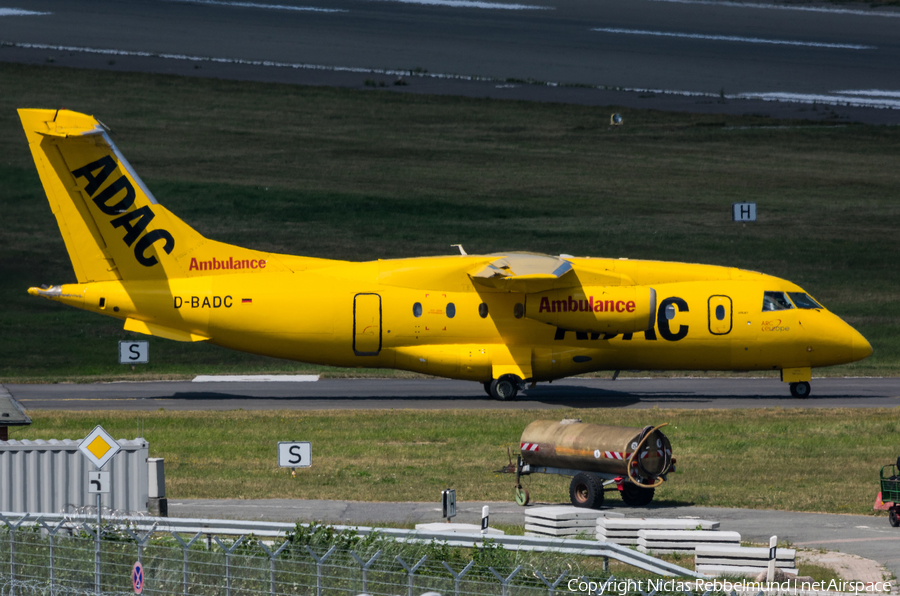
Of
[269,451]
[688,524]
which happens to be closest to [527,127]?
[269,451]

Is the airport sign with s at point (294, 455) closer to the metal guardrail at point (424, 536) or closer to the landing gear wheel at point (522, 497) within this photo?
the landing gear wheel at point (522, 497)

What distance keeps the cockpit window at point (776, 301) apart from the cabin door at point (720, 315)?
53.2 inches

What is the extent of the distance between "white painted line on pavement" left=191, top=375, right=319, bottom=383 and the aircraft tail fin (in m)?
7.72

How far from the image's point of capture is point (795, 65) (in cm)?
9756

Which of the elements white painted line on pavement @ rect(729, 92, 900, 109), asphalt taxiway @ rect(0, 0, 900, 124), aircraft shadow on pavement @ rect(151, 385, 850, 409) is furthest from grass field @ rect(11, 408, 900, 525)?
white painted line on pavement @ rect(729, 92, 900, 109)

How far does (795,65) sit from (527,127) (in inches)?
1067

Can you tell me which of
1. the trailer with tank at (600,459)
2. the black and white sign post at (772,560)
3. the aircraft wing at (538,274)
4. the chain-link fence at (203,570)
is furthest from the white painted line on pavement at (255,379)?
the black and white sign post at (772,560)

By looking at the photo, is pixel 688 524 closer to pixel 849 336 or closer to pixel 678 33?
pixel 849 336

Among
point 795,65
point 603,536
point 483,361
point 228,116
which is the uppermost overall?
point 795,65

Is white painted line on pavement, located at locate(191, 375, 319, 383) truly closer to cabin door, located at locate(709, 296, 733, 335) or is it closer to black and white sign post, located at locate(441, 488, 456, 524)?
cabin door, located at locate(709, 296, 733, 335)

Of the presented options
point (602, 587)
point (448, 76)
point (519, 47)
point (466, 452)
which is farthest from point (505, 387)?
point (519, 47)

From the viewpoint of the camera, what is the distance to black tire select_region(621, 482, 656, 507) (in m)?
24.5

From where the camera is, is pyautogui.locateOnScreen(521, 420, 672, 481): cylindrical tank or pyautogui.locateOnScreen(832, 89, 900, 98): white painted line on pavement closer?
pyautogui.locateOnScreen(521, 420, 672, 481): cylindrical tank

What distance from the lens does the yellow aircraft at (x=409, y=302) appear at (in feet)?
125
